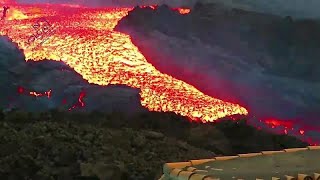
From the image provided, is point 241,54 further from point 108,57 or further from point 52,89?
point 52,89

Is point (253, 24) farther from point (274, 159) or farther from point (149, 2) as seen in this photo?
point (274, 159)

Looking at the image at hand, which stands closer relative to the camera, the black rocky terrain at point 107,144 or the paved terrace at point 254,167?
the paved terrace at point 254,167

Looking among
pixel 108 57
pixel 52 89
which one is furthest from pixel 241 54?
pixel 52 89

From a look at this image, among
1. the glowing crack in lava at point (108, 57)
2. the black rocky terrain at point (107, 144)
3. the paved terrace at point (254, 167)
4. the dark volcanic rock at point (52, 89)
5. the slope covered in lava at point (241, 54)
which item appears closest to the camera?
the paved terrace at point (254, 167)

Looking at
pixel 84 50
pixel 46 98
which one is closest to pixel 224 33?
pixel 84 50

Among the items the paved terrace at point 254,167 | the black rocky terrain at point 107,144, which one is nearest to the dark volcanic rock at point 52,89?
the black rocky terrain at point 107,144

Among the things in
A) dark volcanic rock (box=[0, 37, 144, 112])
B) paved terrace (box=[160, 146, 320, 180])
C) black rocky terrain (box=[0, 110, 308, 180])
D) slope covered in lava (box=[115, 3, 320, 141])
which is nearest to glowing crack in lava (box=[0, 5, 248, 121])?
dark volcanic rock (box=[0, 37, 144, 112])

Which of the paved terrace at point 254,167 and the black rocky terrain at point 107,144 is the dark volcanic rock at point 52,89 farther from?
the paved terrace at point 254,167
